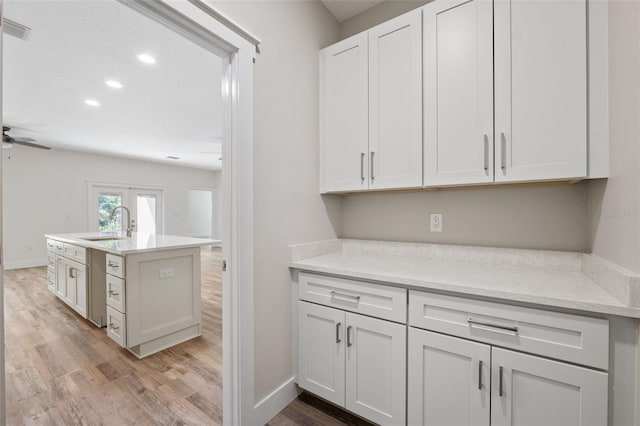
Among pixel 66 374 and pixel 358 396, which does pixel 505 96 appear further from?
pixel 66 374

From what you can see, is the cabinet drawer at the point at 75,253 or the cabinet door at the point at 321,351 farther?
the cabinet drawer at the point at 75,253

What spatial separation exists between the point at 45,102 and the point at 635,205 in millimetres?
5369

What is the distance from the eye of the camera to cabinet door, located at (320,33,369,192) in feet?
5.97

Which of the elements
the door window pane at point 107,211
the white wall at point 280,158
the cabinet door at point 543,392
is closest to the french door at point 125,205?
→ the door window pane at point 107,211

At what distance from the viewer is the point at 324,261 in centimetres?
175

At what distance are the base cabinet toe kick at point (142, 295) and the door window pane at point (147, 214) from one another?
203 inches

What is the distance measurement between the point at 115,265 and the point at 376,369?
Answer: 2.32 meters

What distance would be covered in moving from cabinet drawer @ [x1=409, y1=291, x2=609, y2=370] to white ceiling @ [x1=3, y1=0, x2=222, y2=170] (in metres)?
2.64

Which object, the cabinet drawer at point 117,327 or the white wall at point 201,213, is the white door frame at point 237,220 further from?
the white wall at point 201,213

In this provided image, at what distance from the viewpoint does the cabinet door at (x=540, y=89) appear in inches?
48.9

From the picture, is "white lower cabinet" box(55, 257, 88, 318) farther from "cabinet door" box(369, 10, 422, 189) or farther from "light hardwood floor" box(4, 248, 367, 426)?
"cabinet door" box(369, 10, 422, 189)

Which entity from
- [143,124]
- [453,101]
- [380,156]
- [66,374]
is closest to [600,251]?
[453,101]

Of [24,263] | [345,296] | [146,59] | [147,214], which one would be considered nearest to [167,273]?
[345,296]

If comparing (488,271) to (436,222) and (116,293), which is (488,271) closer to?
(436,222)
